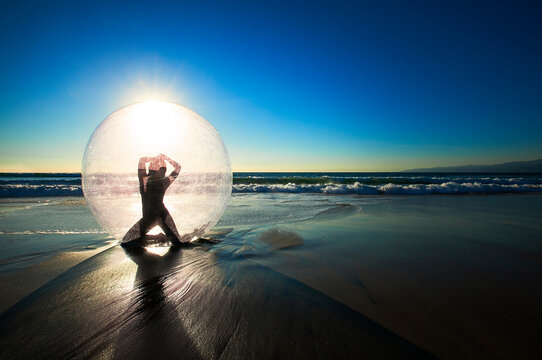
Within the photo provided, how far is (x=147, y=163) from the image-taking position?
3.66 meters

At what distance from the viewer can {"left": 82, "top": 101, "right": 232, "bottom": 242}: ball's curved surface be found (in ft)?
12.1

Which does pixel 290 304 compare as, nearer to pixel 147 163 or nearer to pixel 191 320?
pixel 191 320

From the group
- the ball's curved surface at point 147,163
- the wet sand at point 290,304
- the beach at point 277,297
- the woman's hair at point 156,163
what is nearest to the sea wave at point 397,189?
the beach at point 277,297

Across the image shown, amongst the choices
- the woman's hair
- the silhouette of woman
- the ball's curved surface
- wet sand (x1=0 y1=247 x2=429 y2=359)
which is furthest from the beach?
the woman's hair

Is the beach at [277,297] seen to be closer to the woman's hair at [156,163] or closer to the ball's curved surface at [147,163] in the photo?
the ball's curved surface at [147,163]

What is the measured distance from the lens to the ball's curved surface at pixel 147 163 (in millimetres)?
3703

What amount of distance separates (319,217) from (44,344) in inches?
231

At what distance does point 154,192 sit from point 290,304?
2.57 metres

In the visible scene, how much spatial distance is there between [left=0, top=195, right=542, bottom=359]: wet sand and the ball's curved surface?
656 millimetres

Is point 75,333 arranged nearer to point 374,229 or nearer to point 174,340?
point 174,340

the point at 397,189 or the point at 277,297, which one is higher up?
the point at 397,189

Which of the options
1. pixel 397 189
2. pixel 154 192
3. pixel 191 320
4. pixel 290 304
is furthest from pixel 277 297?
pixel 397 189

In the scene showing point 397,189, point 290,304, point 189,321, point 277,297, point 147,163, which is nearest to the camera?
point 189,321

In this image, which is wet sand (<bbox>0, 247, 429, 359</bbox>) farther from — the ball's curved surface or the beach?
the ball's curved surface
